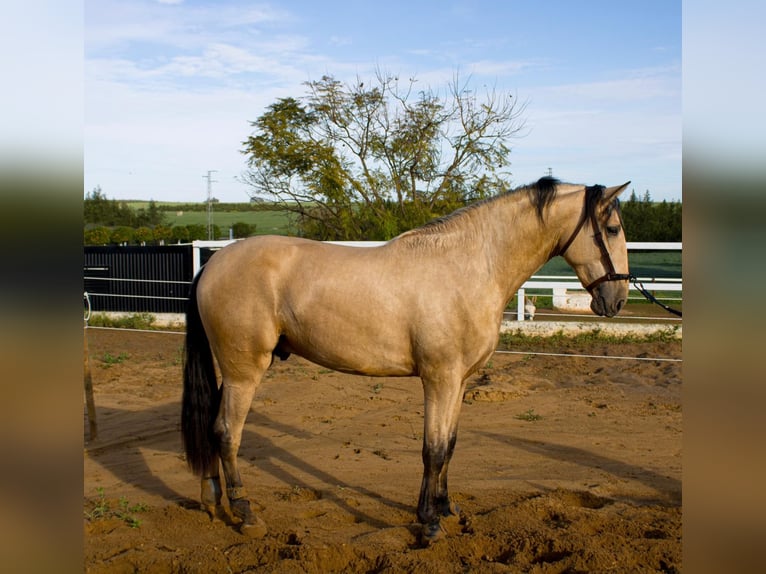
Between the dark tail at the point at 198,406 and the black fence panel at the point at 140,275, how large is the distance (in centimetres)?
1052

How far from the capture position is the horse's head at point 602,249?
372 centimetres

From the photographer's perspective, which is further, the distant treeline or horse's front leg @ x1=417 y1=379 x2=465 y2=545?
the distant treeline

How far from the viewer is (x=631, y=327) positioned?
37.3ft

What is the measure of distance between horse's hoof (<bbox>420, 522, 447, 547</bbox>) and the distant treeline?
2935mm

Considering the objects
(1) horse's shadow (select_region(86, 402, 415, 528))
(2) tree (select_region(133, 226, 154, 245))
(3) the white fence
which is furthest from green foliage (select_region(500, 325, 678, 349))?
(2) tree (select_region(133, 226, 154, 245))

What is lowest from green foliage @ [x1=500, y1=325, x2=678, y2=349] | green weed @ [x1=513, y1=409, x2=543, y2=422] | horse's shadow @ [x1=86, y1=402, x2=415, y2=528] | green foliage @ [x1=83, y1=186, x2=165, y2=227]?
horse's shadow @ [x1=86, y1=402, x2=415, y2=528]

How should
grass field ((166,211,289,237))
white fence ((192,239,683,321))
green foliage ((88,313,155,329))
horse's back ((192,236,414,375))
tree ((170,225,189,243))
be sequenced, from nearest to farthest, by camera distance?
1. horse's back ((192,236,414,375))
2. white fence ((192,239,683,321))
3. green foliage ((88,313,155,329))
4. tree ((170,225,189,243))
5. grass field ((166,211,289,237))

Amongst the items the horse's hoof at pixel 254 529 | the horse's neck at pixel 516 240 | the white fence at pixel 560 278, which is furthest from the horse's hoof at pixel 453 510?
the white fence at pixel 560 278

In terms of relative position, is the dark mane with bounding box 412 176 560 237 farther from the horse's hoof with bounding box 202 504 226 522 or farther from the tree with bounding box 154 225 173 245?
the tree with bounding box 154 225 173 245

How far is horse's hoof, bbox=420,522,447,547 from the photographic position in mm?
3699

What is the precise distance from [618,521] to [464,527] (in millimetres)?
945

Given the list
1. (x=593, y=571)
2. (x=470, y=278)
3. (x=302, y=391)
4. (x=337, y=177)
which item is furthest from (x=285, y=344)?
(x=337, y=177)

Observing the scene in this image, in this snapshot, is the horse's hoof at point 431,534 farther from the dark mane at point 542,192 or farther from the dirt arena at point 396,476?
the dark mane at point 542,192
